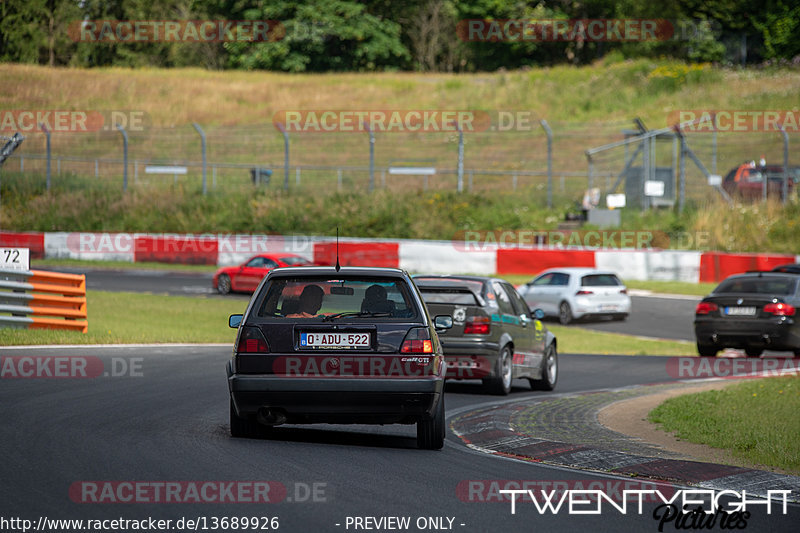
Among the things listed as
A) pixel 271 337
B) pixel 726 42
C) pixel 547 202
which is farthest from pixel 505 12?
pixel 271 337

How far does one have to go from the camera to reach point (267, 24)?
73250mm

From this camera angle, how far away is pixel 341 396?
8.81 m

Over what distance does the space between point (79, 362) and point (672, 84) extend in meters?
47.7

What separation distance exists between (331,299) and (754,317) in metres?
12.2

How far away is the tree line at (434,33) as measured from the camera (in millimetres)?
67000

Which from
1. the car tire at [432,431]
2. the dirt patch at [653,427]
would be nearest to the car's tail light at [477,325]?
the dirt patch at [653,427]

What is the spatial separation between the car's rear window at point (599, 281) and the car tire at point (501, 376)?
1268 centimetres

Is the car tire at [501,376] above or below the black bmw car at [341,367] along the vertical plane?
below

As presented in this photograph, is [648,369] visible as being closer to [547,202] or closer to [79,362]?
[79,362]
